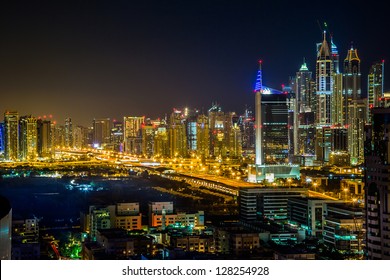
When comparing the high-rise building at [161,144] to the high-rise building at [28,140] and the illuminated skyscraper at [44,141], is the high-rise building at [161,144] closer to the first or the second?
the illuminated skyscraper at [44,141]

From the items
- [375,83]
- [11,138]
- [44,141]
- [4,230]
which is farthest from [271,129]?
[4,230]

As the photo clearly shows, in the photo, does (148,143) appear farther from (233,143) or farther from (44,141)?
(44,141)

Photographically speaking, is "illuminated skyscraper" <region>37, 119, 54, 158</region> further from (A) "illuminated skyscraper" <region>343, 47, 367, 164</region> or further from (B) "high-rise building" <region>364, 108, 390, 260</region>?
(B) "high-rise building" <region>364, 108, 390, 260</region>

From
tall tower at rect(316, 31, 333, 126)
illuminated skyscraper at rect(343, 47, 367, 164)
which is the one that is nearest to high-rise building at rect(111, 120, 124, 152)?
tall tower at rect(316, 31, 333, 126)

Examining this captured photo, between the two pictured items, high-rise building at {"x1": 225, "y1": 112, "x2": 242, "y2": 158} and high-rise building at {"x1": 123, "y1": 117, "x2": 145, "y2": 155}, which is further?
high-rise building at {"x1": 225, "y1": 112, "x2": 242, "y2": 158}
